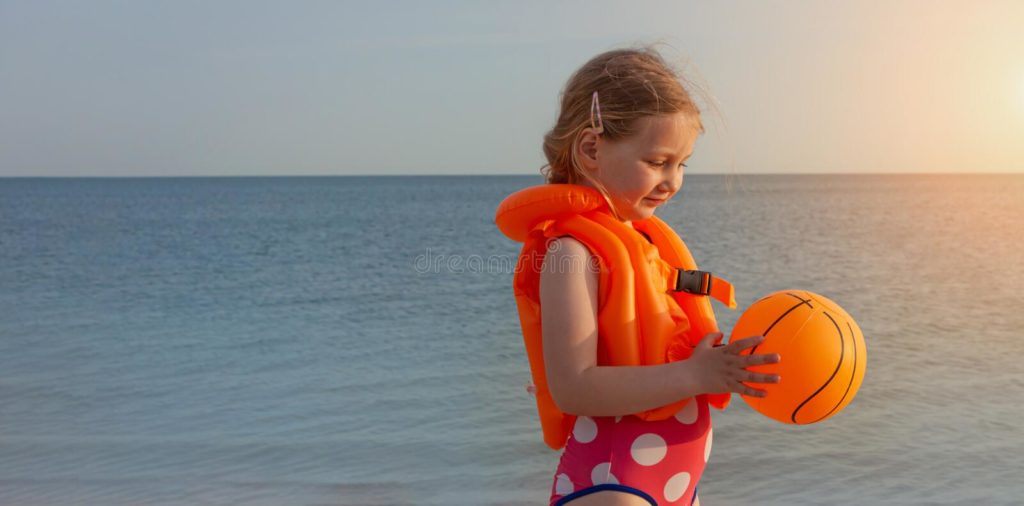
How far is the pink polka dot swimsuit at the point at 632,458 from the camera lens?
91.7 inches

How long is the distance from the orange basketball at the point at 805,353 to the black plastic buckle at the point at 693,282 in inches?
5.2

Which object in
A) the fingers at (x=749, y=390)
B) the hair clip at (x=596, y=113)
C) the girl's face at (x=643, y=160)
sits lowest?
the fingers at (x=749, y=390)

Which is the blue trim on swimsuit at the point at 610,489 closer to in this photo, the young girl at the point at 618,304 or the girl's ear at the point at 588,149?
the young girl at the point at 618,304

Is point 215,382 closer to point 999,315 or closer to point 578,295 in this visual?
point 578,295

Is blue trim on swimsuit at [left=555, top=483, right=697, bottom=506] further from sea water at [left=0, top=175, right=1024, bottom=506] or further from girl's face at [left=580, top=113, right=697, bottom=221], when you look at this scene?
sea water at [left=0, top=175, right=1024, bottom=506]

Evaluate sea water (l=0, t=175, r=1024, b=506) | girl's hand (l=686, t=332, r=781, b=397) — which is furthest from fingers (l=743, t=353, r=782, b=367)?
sea water (l=0, t=175, r=1024, b=506)

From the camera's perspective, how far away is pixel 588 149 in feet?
7.95

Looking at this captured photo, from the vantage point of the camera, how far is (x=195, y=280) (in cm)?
1784

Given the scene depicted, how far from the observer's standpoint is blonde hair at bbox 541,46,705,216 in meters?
2.31

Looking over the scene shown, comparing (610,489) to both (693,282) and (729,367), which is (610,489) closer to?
(729,367)

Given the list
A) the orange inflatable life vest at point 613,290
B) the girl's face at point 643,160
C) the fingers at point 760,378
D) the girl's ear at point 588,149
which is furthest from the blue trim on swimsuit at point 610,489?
the girl's ear at point 588,149

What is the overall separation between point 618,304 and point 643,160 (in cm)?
37

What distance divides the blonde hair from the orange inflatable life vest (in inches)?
4.3

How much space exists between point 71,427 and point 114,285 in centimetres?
1093
